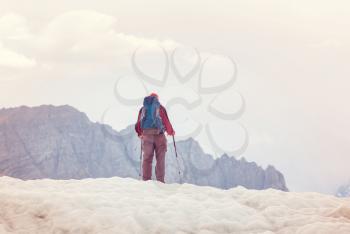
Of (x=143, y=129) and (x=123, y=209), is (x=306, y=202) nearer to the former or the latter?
(x=123, y=209)

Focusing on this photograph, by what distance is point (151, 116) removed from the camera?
18.3 m

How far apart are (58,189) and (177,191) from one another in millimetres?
3469

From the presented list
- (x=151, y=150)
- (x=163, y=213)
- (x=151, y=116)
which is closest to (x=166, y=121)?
(x=151, y=116)

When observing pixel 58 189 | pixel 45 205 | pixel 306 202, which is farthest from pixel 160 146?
pixel 45 205

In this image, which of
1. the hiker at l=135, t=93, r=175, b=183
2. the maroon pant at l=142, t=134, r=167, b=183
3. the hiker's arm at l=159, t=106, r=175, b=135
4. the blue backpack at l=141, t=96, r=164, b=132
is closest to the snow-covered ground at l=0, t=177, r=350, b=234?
the maroon pant at l=142, t=134, r=167, b=183

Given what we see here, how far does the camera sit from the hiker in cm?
1822

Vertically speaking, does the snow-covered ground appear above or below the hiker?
below

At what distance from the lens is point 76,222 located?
400 inches

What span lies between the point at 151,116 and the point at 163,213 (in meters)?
7.62

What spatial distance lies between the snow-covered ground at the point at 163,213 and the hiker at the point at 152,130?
4587 millimetres

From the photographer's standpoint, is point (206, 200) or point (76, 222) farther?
point (206, 200)

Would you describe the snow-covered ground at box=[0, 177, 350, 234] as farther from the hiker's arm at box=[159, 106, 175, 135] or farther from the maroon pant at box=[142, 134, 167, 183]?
the hiker's arm at box=[159, 106, 175, 135]

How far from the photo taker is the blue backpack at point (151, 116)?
1822 cm

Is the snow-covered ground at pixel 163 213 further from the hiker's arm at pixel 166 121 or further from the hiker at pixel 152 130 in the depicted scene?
the hiker's arm at pixel 166 121
